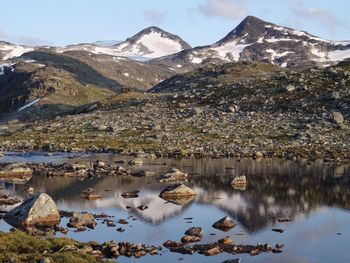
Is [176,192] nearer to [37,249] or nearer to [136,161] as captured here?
[37,249]

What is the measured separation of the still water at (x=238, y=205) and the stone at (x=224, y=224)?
2.37 ft

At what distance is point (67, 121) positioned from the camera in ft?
393

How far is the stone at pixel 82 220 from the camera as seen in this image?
1626 inches

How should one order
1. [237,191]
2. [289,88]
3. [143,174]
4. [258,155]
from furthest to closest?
[289,88], [258,155], [143,174], [237,191]

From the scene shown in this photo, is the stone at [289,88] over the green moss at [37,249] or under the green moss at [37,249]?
over

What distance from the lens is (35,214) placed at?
41594 millimetres

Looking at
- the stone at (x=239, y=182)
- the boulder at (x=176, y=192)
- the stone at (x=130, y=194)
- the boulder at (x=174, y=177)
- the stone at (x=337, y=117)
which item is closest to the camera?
the boulder at (x=176, y=192)

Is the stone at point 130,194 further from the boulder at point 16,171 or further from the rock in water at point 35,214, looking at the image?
the boulder at point 16,171

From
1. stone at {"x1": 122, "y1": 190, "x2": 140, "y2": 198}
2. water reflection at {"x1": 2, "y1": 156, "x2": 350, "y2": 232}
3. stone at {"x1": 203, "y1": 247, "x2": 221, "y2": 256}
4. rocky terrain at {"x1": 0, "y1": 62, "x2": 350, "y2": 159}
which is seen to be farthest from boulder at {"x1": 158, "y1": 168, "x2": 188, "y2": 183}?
stone at {"x1": 203, "y1": 247, "x2": 221, "y2": 256}

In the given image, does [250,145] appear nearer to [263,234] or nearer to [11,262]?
[263,234]

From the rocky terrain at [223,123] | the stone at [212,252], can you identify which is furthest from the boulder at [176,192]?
the rocky terrain at [223,123]

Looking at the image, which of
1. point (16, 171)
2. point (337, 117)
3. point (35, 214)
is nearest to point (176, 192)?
point (35, 214)

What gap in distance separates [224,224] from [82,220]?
10546mm

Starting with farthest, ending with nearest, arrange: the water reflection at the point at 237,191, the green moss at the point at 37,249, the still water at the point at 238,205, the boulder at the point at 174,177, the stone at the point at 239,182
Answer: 1. the boulder at the point at 174,177
2. the stone at the point at 239,182
3. the water reflection at the point at 237,191
4. the still water at the point at 238,205
5. the green moss at the point at 37,249
